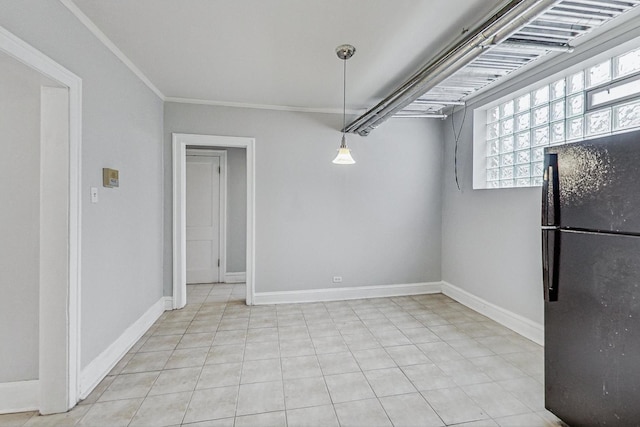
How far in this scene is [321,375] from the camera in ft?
7.56

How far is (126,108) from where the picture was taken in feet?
8.97

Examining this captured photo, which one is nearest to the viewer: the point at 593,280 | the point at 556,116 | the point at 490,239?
the point at 593,280

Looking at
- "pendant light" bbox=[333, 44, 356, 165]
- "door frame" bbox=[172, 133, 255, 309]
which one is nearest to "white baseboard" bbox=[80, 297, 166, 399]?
"door frame" bbox=[172, 133, 255, 309]

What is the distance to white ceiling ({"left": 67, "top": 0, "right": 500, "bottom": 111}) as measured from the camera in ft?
6.42

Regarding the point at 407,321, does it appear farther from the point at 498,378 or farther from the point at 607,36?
the point at 607,36

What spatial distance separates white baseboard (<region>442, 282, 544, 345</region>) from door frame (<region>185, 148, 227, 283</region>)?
3545mm

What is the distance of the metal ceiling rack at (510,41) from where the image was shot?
1.66 m

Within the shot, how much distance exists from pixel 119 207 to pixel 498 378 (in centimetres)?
334

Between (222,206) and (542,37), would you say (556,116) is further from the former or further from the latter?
(222,206)

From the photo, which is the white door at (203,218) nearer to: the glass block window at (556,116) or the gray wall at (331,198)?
the gray wall at (331,198)

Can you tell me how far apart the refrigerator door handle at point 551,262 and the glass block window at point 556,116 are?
1.21 meters

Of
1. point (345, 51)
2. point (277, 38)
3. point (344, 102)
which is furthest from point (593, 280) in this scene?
point (344, 102)

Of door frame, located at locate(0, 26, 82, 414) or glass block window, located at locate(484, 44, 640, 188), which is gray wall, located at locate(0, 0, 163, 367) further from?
glass block window, located at locate(484, 44, 640, 188)

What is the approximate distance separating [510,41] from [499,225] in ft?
6.32
